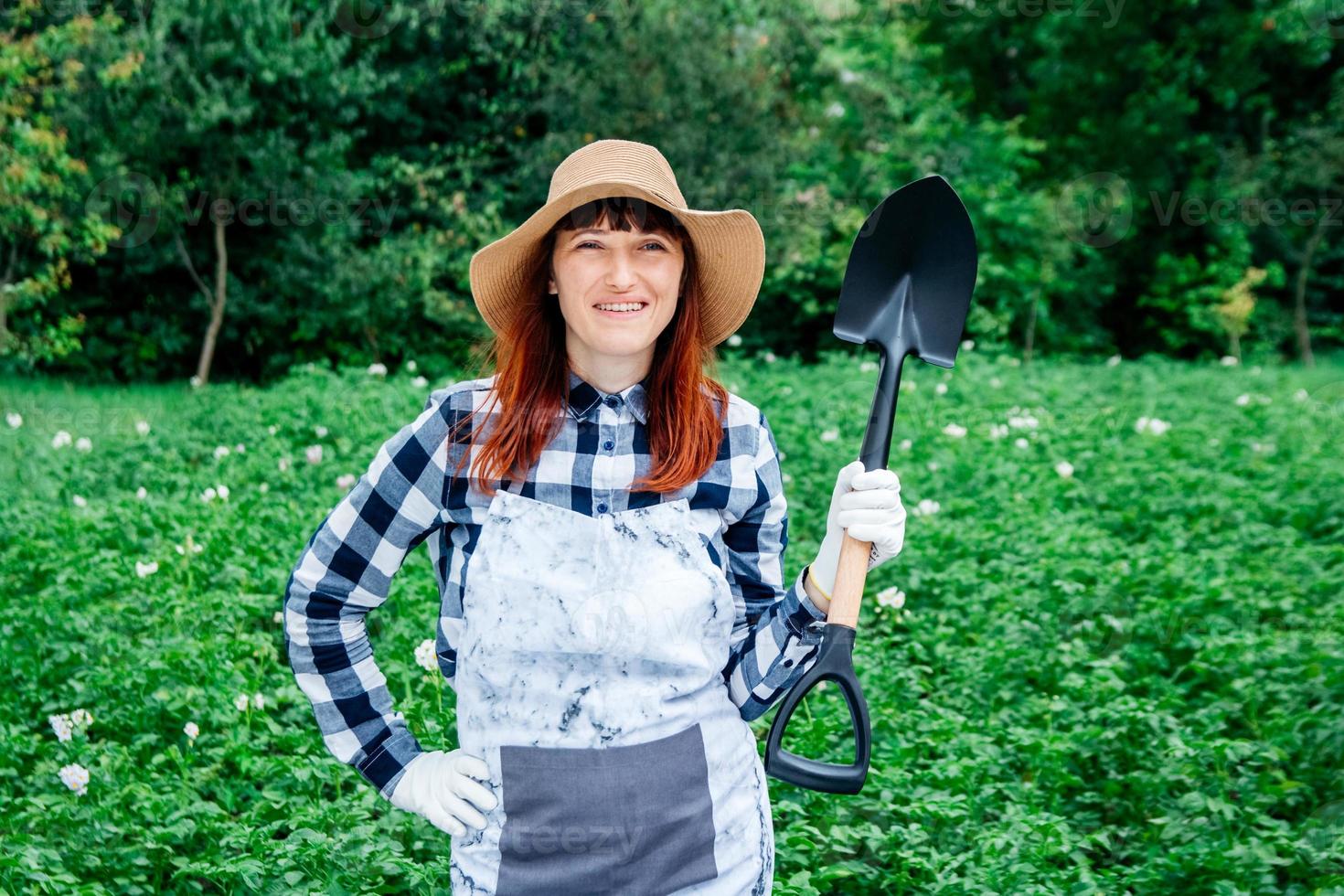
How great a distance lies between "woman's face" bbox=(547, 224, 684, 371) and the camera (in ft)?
4.98

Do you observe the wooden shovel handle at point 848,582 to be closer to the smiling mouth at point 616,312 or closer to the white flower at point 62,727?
the smiling mouth at point 616,312

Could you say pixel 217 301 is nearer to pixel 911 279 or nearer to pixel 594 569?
pixel 911 279

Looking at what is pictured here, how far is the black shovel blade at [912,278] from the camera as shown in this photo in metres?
1.72

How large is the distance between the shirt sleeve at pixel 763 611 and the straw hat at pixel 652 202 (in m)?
0.21

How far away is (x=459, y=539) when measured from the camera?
1566 mm

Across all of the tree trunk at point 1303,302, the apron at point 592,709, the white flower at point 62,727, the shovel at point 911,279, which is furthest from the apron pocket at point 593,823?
the tree trunk at point 1303,302

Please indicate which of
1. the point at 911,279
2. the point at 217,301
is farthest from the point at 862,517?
the point at 217,301

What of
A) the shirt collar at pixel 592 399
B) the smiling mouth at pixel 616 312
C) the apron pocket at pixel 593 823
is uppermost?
the smiling mouth at pixel 616 312

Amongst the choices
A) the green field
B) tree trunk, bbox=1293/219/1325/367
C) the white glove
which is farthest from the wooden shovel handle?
tree trunk, bbox=1293/219/1325/367

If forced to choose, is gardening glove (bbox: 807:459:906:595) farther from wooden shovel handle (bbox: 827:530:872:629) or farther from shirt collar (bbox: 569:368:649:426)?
shirt collar (bbox: 569:368:649:426)

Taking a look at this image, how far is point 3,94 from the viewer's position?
8594 millimetres

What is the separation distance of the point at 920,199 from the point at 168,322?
12.9 metres

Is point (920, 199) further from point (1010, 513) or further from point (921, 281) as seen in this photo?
point (1010, 513)

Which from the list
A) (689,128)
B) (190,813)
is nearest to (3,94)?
(689,128)
